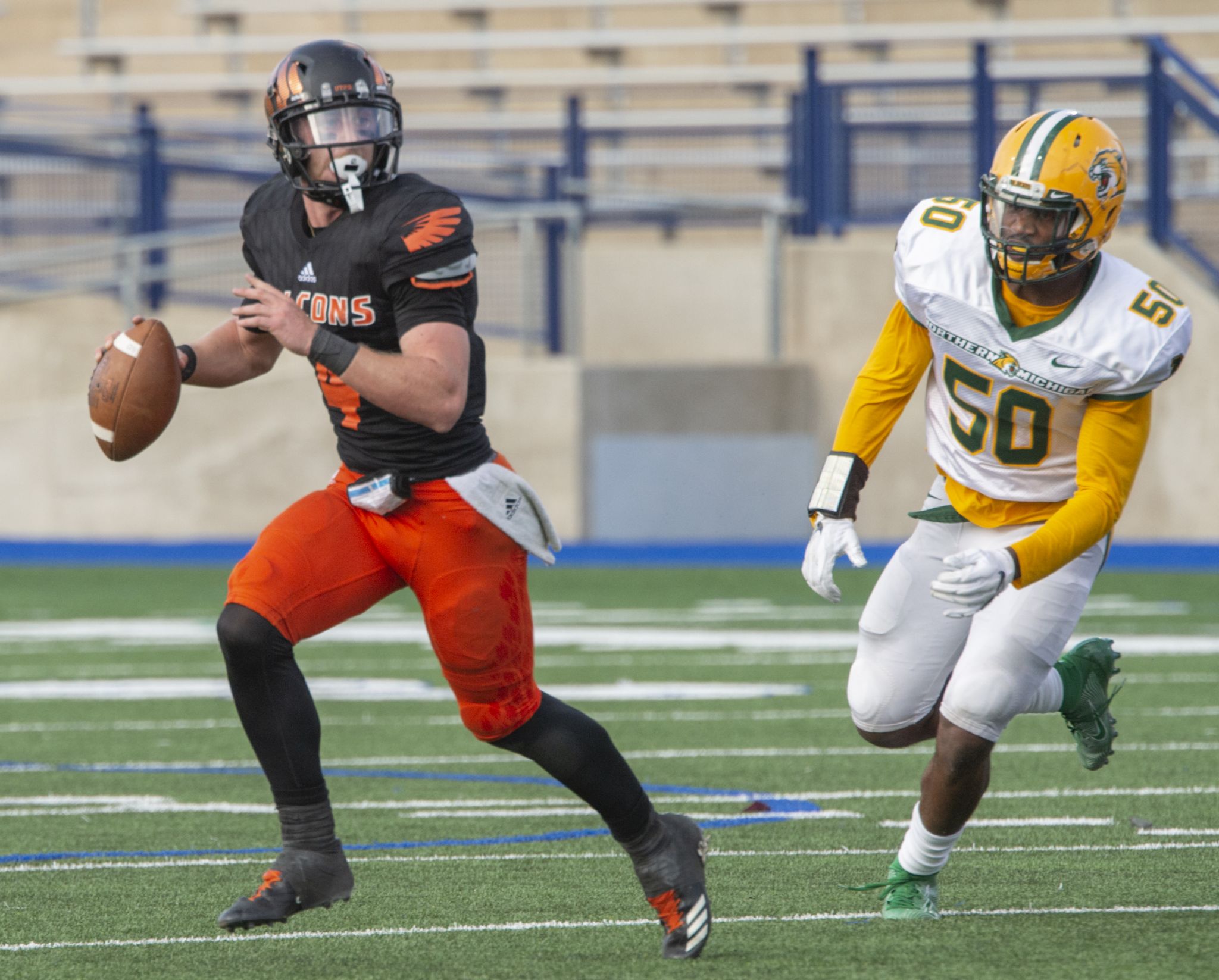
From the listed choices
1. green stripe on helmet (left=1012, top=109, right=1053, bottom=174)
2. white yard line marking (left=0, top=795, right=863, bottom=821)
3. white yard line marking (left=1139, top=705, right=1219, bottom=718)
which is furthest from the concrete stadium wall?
green stripe on helmet (left=1012, top=109, right=1053, bottom=174)

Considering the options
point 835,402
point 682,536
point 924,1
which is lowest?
point 682,536

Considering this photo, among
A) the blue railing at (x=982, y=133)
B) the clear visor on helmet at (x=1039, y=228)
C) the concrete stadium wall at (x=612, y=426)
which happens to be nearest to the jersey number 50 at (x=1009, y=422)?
the clear visor on helmet at (x=1039, y=228)

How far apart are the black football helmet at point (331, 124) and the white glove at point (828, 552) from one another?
106 centimetres

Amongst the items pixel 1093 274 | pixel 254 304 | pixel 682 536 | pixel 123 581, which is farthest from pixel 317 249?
pixel 682 536

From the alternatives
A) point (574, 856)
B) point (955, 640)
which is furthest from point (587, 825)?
point (955, 640)

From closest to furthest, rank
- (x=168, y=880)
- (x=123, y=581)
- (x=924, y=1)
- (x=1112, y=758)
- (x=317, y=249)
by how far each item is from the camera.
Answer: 1. (x=317, y=249)
2. (x=168, y=880)
3. (x=1112, y=758)
4. (x=123, y=581)
5. (x=924, y=1)

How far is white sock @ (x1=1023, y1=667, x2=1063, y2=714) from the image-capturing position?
377 centimetres

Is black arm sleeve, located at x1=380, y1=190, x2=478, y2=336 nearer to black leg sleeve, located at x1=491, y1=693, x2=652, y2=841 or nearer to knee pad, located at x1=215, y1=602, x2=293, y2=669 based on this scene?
knee pad, located at x1=215, y1=602, x2=293, y2=669

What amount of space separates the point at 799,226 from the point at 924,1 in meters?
4.77

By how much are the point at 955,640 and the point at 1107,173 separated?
3.07ft

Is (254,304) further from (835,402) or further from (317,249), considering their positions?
(835,402)

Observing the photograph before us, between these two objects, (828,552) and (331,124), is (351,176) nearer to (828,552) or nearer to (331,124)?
(331,124)

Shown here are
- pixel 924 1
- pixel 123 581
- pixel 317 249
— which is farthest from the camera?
pixel 924 1

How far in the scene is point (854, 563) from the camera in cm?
374
